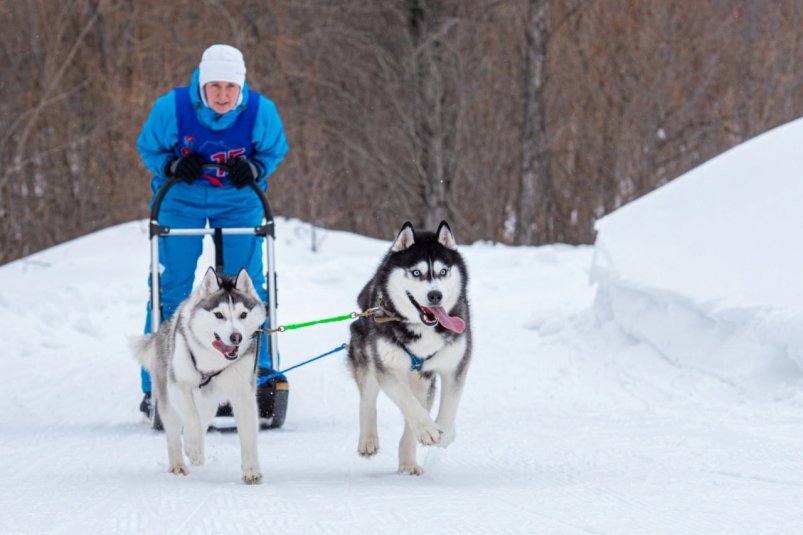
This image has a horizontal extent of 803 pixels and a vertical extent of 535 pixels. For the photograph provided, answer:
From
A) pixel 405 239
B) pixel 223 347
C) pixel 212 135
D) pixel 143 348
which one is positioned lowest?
pixel 143 348

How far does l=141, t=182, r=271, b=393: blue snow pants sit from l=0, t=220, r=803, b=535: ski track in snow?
2.40ft

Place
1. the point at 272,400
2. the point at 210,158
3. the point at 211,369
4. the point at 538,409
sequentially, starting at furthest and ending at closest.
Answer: the point at 538,409, the point at 210,158, the point at 272,400, the point at 211,369

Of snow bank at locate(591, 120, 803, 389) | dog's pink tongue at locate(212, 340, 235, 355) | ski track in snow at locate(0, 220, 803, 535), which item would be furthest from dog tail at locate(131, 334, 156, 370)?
snow bank at locate(591, 120, 803, 389)

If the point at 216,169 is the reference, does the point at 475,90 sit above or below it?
above

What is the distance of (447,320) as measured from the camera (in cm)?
419

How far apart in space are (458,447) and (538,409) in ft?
4.18

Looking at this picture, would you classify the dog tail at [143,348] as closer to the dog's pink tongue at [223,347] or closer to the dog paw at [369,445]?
the dog's pink tongue at [223,347]

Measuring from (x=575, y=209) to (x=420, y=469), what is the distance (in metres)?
13.7

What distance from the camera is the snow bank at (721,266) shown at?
19.6 ft

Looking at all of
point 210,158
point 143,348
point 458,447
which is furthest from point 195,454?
point 210,158

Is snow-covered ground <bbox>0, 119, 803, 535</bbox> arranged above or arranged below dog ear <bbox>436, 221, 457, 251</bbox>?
below

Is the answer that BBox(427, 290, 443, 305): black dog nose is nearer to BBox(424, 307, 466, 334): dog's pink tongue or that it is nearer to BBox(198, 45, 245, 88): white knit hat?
BBox(424, 307, 466, 334): dog's pink tongue

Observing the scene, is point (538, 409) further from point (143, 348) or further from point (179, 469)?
point (179, 469)

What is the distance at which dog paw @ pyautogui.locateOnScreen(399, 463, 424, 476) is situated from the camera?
4.24 m
